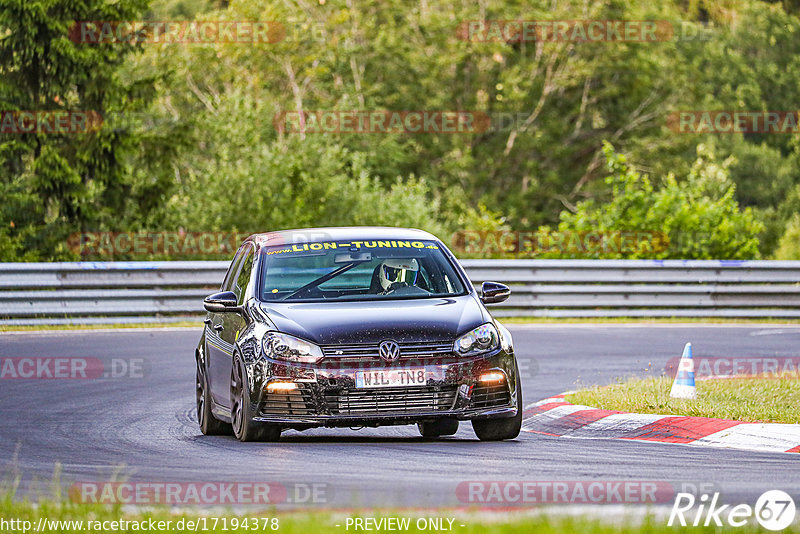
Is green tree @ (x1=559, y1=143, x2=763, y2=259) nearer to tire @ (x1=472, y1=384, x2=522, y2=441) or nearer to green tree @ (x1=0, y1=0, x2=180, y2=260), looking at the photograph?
green tree @ (x1=0, y1=0, x2=180, y2=260)

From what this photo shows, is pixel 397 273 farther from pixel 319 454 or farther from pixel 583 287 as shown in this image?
pixel 583 287

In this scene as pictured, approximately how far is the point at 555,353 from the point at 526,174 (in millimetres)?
39183

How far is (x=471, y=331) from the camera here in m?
9.57

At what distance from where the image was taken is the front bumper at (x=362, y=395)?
927 centimetres

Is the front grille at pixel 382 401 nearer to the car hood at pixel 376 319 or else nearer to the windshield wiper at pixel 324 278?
the car hood at pixel 376 319

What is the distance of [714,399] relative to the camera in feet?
38.5

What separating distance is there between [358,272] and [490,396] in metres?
1.77

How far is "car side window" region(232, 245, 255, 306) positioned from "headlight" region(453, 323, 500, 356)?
1.90 m

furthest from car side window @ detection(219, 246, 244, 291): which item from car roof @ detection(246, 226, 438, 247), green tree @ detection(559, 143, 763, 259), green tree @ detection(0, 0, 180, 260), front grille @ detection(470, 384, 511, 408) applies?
green tree @ detection(0, 0, 180, 260)

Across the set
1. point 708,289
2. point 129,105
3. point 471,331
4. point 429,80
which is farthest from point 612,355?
point 429,80

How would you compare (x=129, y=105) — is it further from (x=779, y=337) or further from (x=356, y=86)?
(x=356, y=86)

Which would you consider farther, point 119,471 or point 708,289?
point 708,289

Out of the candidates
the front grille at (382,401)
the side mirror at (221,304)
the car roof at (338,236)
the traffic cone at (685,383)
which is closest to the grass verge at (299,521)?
the front grille at (382,401)

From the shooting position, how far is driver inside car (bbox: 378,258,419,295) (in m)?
10.5
